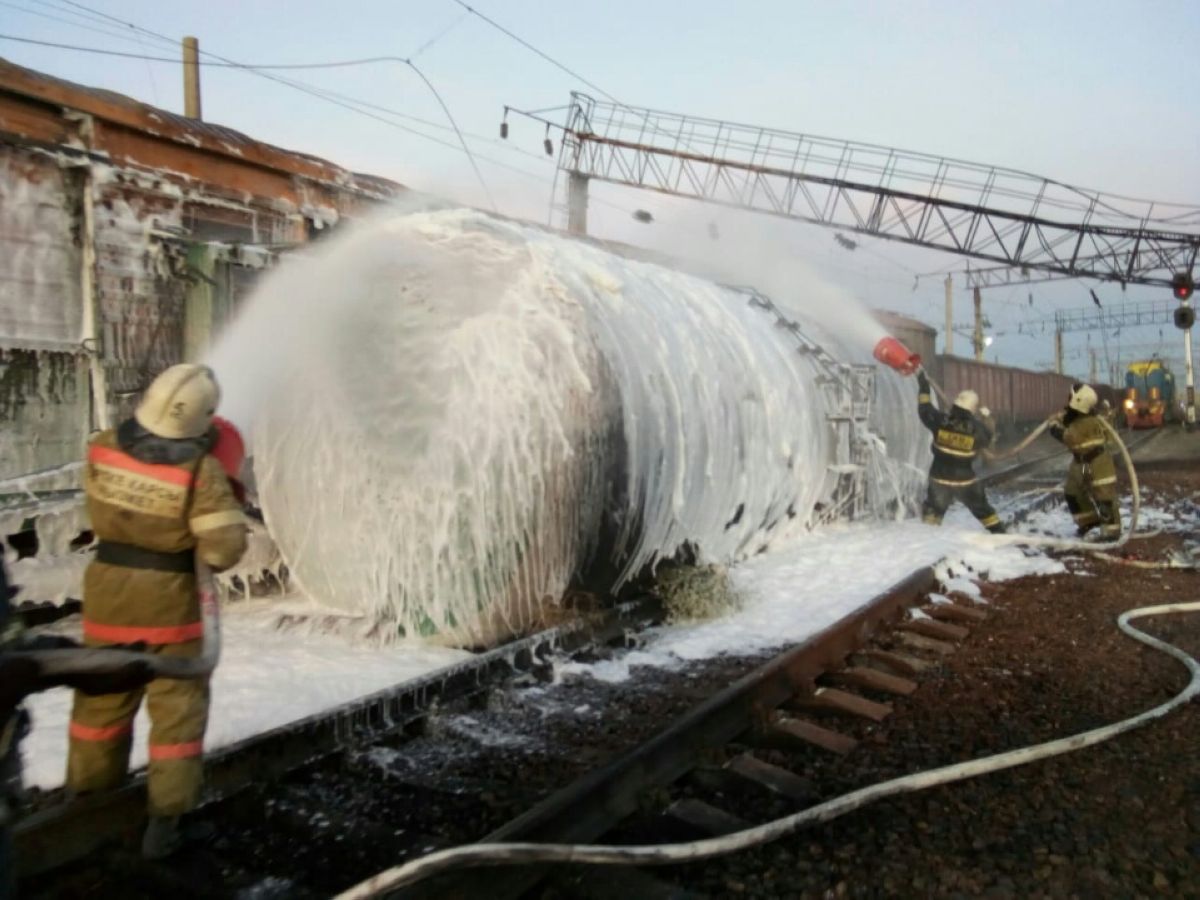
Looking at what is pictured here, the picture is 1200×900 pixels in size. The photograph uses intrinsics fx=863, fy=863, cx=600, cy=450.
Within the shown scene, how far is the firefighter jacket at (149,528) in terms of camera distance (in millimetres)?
3047

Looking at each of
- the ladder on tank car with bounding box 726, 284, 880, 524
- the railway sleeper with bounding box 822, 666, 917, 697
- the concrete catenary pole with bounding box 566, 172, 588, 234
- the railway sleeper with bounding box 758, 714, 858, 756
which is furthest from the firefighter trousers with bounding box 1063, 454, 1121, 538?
the concrete catenary pole with bounding box 566, 172, 588, 234

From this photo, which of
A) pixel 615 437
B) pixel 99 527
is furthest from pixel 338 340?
pixel 99 527

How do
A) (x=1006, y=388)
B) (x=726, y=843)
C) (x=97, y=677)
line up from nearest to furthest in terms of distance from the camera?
(x=97, y=677) → (x=726, y=843) → (x=1006, y=388)

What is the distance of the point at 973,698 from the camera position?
442 cm

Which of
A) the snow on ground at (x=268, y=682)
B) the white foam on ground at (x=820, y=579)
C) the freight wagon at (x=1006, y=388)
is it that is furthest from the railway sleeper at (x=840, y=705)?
the freight wagon at (x=1006, y=388)

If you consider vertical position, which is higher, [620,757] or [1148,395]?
[1148,395]

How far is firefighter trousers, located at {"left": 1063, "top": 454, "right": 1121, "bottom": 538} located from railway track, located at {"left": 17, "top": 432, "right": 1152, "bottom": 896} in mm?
4472

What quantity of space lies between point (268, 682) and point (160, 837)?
1638 mm

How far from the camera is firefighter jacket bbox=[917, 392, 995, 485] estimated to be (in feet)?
32.1

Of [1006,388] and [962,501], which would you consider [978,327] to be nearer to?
[1006,388]

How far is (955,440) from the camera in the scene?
984 cm

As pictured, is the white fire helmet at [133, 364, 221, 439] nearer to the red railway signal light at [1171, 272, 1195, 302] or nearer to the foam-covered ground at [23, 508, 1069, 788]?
the foam-covered ground at [23, 508, 1069, 788]

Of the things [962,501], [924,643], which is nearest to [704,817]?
[924,643]

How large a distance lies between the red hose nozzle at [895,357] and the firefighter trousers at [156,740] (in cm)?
842
